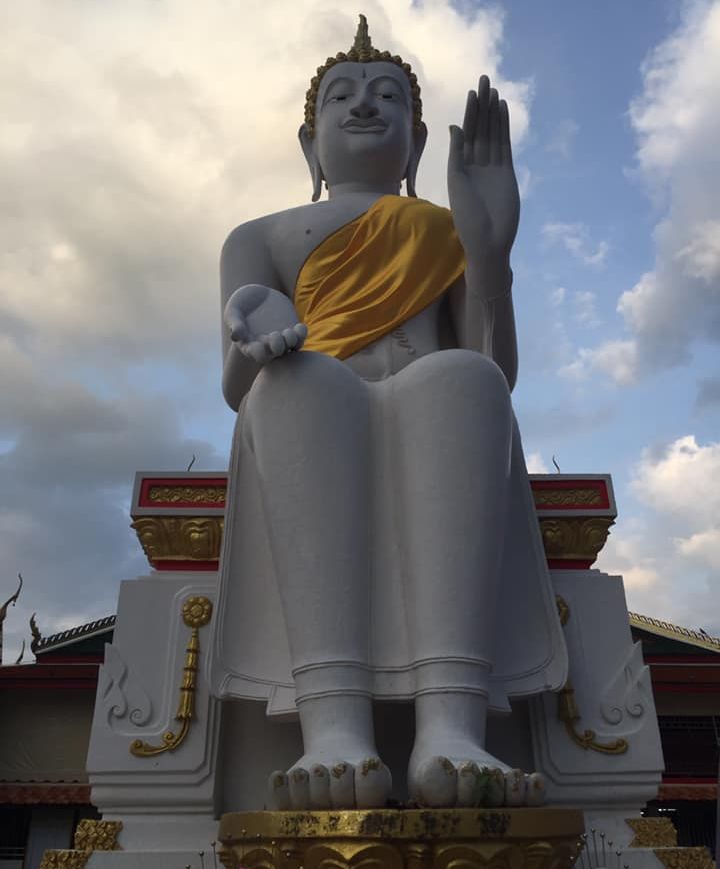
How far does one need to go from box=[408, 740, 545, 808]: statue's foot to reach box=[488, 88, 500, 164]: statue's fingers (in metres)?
2.45

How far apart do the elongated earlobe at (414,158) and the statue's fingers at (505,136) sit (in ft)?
4.77

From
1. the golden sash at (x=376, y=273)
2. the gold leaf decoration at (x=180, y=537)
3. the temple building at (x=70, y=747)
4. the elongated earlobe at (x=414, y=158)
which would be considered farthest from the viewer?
the temple building at (x=70, y=747)

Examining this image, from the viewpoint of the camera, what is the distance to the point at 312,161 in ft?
16.7

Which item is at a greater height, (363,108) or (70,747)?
(363,108)

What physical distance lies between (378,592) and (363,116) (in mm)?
2774

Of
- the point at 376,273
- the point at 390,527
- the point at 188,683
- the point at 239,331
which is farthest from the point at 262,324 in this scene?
the point at 188,683

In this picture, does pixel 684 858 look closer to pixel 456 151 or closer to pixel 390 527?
pixel 390 527

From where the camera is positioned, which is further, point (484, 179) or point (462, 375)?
point (484, 179)

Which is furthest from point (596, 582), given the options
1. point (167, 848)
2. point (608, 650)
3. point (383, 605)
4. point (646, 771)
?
point (167, 848)

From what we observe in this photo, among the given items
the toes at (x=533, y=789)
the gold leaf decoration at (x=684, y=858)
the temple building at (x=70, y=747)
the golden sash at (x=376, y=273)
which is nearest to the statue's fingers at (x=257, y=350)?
the golden sash at (x=376, y=273)

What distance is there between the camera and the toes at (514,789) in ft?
7.71

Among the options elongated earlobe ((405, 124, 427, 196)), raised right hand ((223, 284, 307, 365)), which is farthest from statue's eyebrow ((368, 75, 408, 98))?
raised right hand ((223, 284, 307, 365))

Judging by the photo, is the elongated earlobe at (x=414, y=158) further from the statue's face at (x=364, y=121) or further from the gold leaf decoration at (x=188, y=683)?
the gold leaf decoration at (x=188, y=683)

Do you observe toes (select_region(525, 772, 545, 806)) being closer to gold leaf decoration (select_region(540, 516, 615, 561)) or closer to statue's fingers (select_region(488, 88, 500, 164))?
gold leaf decoration (select_region(540, 516, 615, 561))
